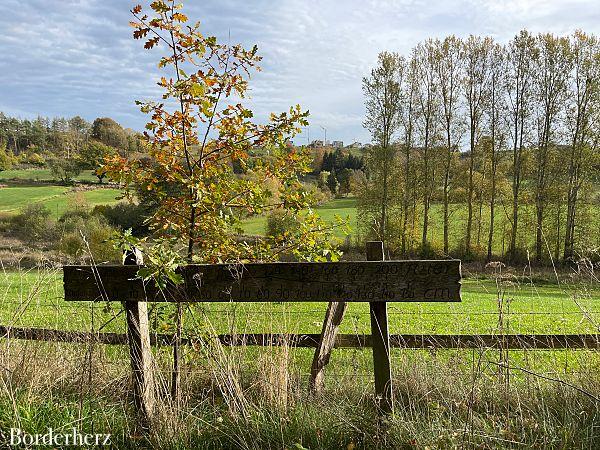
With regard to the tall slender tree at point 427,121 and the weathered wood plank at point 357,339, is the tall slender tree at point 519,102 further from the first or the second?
the weathered wood plank at point 357,339

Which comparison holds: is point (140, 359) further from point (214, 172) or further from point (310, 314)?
point (310, 314)

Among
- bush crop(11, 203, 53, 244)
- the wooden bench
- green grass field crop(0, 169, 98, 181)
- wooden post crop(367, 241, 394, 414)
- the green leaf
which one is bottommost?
bush crop(11, 203, 53, 244)

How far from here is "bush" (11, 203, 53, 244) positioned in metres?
46.7

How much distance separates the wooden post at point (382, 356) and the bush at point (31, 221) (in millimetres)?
48204

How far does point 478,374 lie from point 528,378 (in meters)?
0.60

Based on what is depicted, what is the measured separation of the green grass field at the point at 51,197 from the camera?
179ft

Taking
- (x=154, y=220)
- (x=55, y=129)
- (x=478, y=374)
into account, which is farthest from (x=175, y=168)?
(x=55, y=129)

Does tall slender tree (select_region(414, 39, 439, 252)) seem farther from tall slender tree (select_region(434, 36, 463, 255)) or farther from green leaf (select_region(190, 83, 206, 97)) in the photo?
green leaf (select_region(190, 83, 206, 97))

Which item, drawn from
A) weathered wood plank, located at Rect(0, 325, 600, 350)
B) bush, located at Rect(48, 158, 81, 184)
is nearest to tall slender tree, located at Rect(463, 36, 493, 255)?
weathered wood plank, located at Rect(0, 325, 600, 350)

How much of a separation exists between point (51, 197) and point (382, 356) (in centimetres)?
6689

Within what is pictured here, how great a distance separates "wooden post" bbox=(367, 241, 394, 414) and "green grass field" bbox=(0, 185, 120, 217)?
172 feet

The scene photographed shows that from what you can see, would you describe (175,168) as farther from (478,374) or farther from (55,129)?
(55,129)

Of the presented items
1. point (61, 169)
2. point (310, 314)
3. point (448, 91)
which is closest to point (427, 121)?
point (448, 91)

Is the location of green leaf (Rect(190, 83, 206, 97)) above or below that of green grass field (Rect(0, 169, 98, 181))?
below
